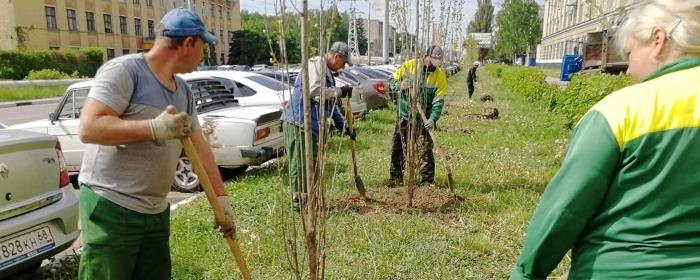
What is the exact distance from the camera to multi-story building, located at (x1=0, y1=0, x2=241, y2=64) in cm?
3177

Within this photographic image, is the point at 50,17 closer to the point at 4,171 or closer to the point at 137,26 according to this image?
the point at 137,26

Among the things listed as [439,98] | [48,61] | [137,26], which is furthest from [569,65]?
[137,26]

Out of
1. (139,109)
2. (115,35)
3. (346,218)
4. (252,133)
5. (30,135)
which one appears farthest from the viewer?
(115,35)

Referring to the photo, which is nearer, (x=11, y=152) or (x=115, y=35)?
(x=11, y=152)

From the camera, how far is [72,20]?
119 feet

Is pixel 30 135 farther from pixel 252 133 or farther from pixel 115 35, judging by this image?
pixel 115 35

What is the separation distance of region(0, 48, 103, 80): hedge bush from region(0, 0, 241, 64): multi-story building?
A: 129 inches

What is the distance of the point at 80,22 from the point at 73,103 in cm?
3576

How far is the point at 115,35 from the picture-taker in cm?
3969

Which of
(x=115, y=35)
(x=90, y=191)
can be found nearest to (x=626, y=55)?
(x=90, y=191)

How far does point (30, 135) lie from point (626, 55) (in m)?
3.28

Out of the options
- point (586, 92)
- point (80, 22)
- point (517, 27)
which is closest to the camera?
point (586, 92)

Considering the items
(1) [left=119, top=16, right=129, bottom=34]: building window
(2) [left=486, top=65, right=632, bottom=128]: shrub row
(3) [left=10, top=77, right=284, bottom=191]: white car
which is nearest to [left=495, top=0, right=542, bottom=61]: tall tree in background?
(1) [left=119, top=16, right=129, bottom=34]: building window

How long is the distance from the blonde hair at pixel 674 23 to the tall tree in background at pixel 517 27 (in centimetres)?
6208
